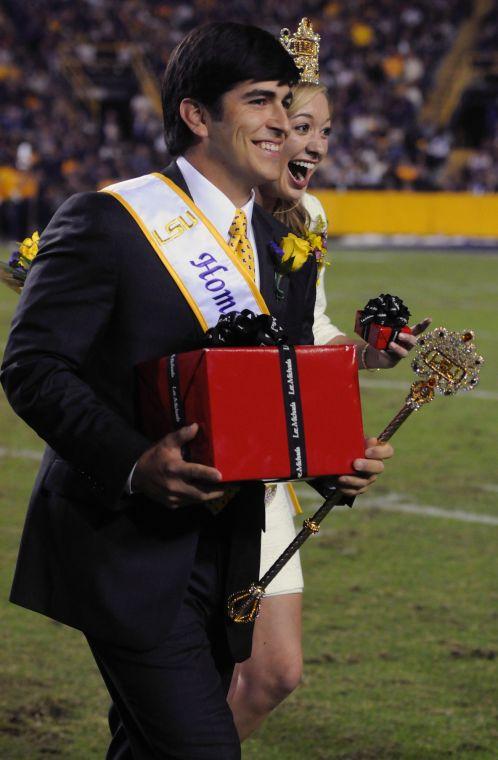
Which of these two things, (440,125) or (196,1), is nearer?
(440,125)

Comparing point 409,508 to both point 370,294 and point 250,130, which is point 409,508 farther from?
point 370,294

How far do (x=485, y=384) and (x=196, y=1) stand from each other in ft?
89.5

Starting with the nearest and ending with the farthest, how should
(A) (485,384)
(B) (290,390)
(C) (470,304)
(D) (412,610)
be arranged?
(B) (290,390), (D) (412,610), (A) (485,384), (C) (470,304)

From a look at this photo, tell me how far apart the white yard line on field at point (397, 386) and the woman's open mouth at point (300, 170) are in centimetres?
617

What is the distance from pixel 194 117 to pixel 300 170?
56.7 inches

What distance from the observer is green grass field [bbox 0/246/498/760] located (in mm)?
4250

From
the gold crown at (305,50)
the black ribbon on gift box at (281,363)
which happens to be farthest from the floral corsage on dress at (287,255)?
the gold crown at (305,50)

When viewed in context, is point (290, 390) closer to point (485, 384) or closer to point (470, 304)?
point (485, 384)

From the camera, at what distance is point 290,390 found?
7.88 ft

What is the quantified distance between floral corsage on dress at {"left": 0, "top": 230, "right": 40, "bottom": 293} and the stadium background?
1.64 m

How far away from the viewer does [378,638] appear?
16.9 ft

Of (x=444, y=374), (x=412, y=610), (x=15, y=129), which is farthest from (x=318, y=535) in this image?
(x=15, y=129)

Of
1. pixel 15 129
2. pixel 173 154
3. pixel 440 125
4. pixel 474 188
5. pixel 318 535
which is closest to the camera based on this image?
pixel 173 154

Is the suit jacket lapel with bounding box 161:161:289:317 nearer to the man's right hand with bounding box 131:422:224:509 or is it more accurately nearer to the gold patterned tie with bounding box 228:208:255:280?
the gold patterned tie with bounding box 228:208:255:280
